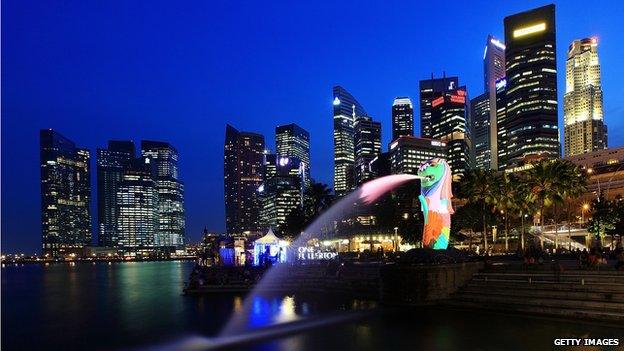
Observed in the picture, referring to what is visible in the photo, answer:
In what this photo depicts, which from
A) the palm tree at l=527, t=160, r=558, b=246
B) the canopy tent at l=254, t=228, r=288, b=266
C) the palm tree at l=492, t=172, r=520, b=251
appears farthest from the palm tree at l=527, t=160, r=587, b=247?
the canopy tent at l=254, t=228, r=288, b=266

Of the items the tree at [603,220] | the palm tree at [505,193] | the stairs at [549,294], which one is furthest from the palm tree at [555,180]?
the stairs at [549,294]

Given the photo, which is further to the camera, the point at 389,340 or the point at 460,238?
the point at 460,238

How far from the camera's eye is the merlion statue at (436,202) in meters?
38.5

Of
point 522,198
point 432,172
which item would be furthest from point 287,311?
point 522,198

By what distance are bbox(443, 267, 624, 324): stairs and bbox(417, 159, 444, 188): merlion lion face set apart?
8.03 m

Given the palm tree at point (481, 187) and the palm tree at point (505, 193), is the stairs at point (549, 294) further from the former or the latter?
the palm tree at point (481, 187)

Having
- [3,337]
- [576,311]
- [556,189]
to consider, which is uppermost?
[556,189]

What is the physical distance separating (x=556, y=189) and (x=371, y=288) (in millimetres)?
27516

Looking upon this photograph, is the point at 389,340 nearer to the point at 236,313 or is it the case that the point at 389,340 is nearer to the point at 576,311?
the point at 576,311

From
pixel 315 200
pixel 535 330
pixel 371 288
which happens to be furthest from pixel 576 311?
pixel 315 200

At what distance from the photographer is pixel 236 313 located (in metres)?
35.6

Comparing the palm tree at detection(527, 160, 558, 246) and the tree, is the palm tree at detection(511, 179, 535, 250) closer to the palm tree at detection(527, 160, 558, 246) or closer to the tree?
the palm tree at detection(527, 160, 558, 246)

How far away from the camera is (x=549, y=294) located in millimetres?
27734

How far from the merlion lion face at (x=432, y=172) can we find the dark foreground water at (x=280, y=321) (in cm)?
1035
